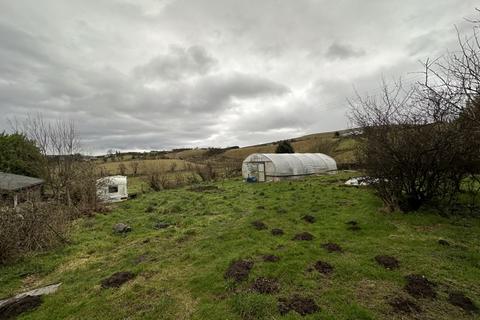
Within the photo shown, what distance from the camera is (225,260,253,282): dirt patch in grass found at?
4734 mm

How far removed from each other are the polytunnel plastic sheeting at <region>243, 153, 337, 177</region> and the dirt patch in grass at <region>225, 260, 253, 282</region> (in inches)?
653

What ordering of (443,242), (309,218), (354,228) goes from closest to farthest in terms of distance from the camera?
(443,242) < (354,228) < (309,218)

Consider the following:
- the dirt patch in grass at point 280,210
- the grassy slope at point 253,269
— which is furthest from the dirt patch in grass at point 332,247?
the dirt patch in grass at point 280,210

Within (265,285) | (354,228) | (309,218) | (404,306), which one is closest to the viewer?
(404,306)

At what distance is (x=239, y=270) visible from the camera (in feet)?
16.3

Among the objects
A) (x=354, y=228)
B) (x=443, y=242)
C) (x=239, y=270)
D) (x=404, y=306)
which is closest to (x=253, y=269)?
(x=239, y=270)

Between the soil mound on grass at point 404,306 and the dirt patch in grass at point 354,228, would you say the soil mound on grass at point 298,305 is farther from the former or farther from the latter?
the dirt patch in grass at point 354,228

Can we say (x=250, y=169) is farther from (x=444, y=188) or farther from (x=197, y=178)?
(x=444, y=188)

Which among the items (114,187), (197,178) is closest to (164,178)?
(197,178)

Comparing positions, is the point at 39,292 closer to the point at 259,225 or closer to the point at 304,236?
the point at 259,225

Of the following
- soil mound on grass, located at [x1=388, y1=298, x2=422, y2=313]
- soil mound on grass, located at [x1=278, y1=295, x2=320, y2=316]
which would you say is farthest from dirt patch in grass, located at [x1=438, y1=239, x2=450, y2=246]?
soil mound on grass, located at [x1=278, y1=295, x2=320, y2=316]

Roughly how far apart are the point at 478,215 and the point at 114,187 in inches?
777

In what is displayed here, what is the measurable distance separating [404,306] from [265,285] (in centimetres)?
220

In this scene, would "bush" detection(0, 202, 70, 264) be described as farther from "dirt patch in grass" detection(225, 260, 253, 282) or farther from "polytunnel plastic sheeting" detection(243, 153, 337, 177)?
"polytunnel plastic sheeting" detection(243, 153, 337, 177)
